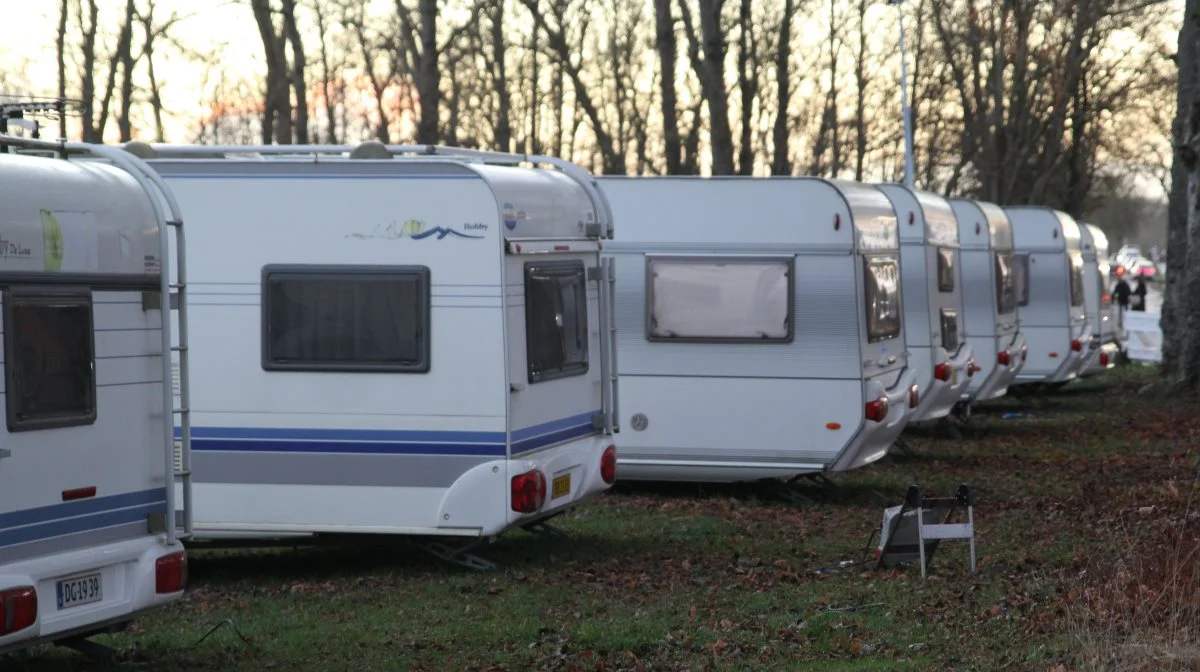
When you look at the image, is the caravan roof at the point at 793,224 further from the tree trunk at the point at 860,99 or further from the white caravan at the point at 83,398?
the tree trunk at the point at 860,99

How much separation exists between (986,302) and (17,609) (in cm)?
1643

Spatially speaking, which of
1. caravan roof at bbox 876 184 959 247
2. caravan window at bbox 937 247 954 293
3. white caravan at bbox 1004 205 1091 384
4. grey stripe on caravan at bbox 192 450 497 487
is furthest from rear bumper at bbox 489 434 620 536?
white caravan at bbox 1004 205 1091 384

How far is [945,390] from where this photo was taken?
18672 millimetres

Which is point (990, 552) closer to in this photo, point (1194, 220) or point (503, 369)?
point (503, 369)

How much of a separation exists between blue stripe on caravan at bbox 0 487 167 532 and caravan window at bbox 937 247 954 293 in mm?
12494

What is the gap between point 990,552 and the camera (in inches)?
468

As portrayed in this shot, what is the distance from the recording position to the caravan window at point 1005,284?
22344 mm

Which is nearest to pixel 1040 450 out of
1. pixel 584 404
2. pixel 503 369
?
pixel 584 404

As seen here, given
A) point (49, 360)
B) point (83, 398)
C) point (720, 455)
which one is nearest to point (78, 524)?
point (83, 398)

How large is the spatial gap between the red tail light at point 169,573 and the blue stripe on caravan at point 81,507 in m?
0.28

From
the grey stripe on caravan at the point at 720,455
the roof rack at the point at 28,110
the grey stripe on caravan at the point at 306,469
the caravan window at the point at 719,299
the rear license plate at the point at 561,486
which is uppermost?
the roof rack at the point at 28,110

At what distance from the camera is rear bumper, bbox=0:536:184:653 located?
720cm

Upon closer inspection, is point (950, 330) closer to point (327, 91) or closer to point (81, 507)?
point (81, 507)

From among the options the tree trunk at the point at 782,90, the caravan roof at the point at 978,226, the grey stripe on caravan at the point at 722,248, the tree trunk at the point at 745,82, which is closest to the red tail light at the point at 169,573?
the grey stripe on caravan at the point at 722,248
